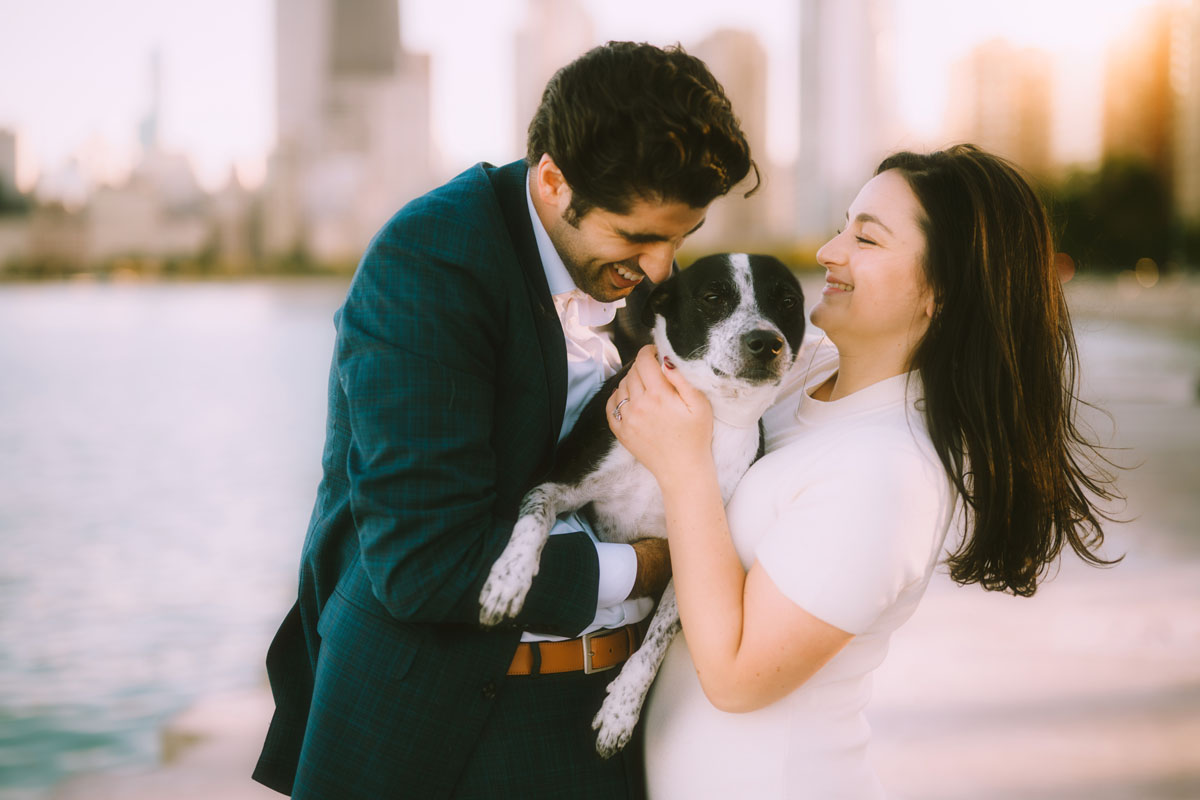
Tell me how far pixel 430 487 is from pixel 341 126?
61.9 metres

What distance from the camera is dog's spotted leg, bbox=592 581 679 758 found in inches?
70.2

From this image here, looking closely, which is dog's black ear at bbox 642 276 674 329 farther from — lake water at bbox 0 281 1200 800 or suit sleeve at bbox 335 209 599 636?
lake water at bbox 0 281 1200 800

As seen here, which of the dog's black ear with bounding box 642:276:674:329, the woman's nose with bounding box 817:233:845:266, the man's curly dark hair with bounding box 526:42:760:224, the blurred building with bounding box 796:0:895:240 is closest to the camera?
the man's curly dark hair with bounding box 526:42:760:224

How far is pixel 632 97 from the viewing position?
1.65 meters

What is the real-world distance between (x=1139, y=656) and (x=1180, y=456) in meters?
6.39

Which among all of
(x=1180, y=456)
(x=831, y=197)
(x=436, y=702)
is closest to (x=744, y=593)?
(x=436, y=702)

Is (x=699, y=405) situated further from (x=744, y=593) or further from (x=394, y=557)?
(x=394, y=557)

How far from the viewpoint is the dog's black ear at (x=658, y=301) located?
232 centimetres

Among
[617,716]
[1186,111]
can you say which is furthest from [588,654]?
[1186,111]

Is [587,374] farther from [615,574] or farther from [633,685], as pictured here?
[633,685]

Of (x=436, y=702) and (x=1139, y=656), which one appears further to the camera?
(x=1139, y=656)

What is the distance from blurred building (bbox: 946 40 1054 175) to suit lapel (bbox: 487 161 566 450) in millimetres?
62933

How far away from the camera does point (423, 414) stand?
1.51 metres

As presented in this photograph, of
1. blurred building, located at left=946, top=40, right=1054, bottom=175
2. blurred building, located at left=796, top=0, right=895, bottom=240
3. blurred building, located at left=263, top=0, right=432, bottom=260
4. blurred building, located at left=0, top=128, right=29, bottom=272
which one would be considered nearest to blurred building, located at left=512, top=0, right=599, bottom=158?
blurred building, located at left=796, top=0, right=895, bottom=240
